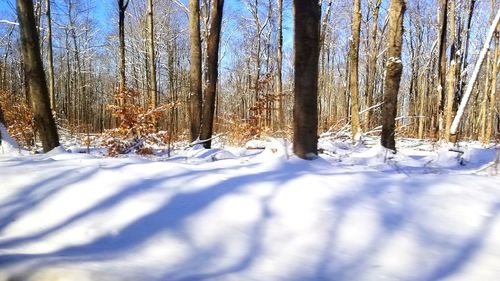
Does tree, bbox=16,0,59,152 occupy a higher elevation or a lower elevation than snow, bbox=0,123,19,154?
higher

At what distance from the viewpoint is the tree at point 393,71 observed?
22.8 feet

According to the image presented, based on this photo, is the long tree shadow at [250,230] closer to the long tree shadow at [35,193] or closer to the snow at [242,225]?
the snow at [242,225]

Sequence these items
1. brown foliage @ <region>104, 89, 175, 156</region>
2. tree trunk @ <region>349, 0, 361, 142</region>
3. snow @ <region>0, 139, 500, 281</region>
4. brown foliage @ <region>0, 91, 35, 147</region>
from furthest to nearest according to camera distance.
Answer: tree trunk @ <region>349, 0, 361, 142</region> < brown foliage @ <region>0, 91, 35, 147</region> < brown foliage @ <region>104, 89, 175, 156</region> < snow @ <region>0, 139, 500, 281</region>

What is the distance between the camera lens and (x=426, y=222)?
2094 mm

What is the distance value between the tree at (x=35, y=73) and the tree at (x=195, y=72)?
3215 millimetres

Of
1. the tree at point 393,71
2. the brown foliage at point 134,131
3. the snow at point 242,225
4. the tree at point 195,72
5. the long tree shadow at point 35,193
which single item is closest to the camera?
the snow at point 242,225

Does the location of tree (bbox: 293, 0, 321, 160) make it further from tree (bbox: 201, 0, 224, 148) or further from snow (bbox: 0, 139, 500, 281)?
tree (bbox: 201, 0, 224, 148)

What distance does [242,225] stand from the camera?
2143 mm

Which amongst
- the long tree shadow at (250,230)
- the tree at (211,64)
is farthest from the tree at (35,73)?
the long tree shadow at (250,230)

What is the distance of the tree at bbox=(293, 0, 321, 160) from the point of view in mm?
4129

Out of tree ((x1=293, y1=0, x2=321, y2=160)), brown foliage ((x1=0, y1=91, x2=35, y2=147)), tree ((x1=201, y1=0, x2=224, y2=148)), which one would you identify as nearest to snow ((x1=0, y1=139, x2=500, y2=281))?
tree ((x1=293, y1=0, x2=321, y2=160))

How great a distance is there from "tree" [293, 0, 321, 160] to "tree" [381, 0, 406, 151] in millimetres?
3221

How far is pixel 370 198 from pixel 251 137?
27.2 ft

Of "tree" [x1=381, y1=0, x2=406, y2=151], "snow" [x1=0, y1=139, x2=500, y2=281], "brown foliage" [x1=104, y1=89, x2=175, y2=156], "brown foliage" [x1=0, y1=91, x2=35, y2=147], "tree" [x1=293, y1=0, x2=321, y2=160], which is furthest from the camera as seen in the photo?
"brown foliage" [x1=0, y1=91, x2=35, y2=147]
